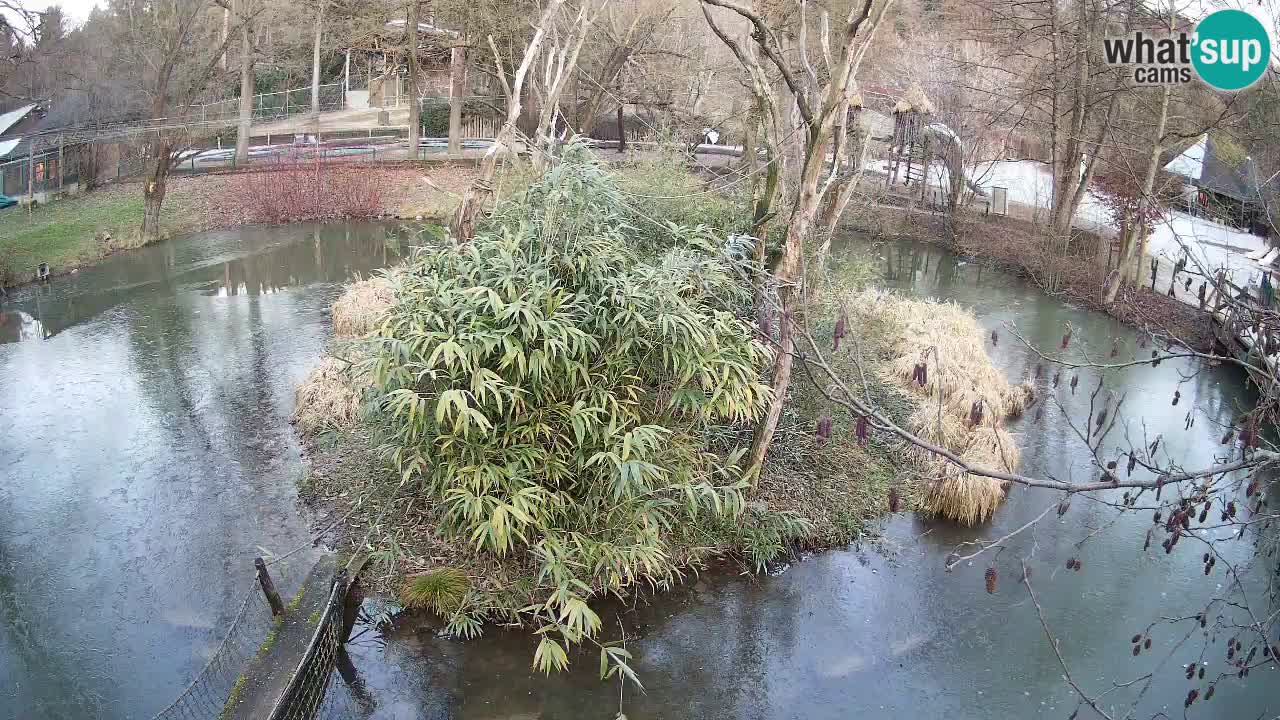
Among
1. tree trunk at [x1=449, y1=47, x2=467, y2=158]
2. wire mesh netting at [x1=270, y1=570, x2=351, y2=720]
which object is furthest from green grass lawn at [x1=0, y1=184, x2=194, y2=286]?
wire mesh netting at [x1=270, y1=570, x2=351, y2=720]

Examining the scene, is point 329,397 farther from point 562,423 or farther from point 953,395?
point 953,395

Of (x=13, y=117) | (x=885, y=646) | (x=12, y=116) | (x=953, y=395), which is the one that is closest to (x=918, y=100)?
(x=953, y=395)

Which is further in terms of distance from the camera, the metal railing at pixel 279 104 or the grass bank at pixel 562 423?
the metal railing at pixel 279 104

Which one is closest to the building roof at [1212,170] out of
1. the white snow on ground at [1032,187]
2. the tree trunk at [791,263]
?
the white snow on ground at [1032,187]

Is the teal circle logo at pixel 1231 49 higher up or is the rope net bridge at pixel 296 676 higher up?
the teal circle logo at pixel 1231 49

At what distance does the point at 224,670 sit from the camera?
588cm

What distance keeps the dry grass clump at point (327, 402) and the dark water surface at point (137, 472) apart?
0.80 feet

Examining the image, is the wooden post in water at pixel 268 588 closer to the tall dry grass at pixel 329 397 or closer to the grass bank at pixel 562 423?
the grass bank at pixel 562 423

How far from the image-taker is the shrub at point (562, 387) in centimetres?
618

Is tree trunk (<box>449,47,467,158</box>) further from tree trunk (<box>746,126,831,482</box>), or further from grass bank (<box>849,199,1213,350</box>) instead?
tree trunk (<box>746,126,831,482</box>)

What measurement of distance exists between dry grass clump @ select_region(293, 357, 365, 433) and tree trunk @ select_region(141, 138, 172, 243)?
8342 mm

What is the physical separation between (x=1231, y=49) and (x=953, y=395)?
4831 millimetres

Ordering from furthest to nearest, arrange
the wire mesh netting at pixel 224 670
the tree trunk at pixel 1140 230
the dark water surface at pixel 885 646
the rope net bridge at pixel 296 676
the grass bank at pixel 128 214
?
the grass bank at pixel 128 214 → the tree trunk at pixel 1140 230 → the dark water surface at pixel 885 646 → the wire mesh netting at pixel 224 670 → the rope net bridge at pixel 296 676

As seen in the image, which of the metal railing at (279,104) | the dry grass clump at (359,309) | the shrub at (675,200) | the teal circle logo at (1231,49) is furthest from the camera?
the metal railing at (279,104)
